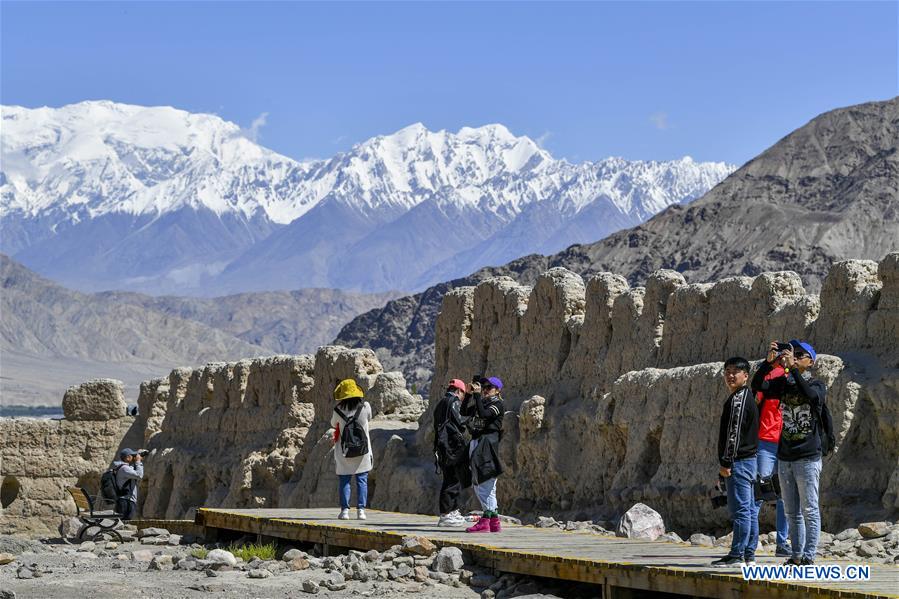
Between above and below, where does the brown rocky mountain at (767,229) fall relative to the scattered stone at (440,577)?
above

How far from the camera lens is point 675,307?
21.8m

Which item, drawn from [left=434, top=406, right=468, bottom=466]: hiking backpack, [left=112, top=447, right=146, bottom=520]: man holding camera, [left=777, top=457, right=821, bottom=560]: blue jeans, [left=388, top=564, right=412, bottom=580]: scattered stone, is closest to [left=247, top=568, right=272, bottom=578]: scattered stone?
[left=388, top=564, right=412, bottom=580]: scattered stone

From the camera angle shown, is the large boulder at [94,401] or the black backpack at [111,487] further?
the large boulder at [94,401]

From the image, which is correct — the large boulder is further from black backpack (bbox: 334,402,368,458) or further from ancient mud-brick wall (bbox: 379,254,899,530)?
black backpack (bbox: 334,402,368,458)

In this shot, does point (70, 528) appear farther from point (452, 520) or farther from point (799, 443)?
point (799, 443)

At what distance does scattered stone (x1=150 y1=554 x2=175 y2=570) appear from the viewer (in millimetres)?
16047

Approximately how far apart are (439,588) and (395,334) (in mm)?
117577

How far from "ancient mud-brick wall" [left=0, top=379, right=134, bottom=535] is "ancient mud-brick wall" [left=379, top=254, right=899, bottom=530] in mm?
12509

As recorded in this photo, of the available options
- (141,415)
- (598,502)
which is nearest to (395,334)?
(141,415)

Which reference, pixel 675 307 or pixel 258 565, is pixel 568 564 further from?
pixel 675 307

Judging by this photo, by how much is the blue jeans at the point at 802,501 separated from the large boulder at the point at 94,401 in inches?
1051

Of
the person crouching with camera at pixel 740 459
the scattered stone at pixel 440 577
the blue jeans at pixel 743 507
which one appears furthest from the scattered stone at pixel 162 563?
the blue jeans at pixel 743 507

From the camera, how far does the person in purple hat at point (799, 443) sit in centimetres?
1237

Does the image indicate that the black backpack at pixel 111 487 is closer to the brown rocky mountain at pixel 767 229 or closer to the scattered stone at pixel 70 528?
the scattered stone at pixel 70 528
